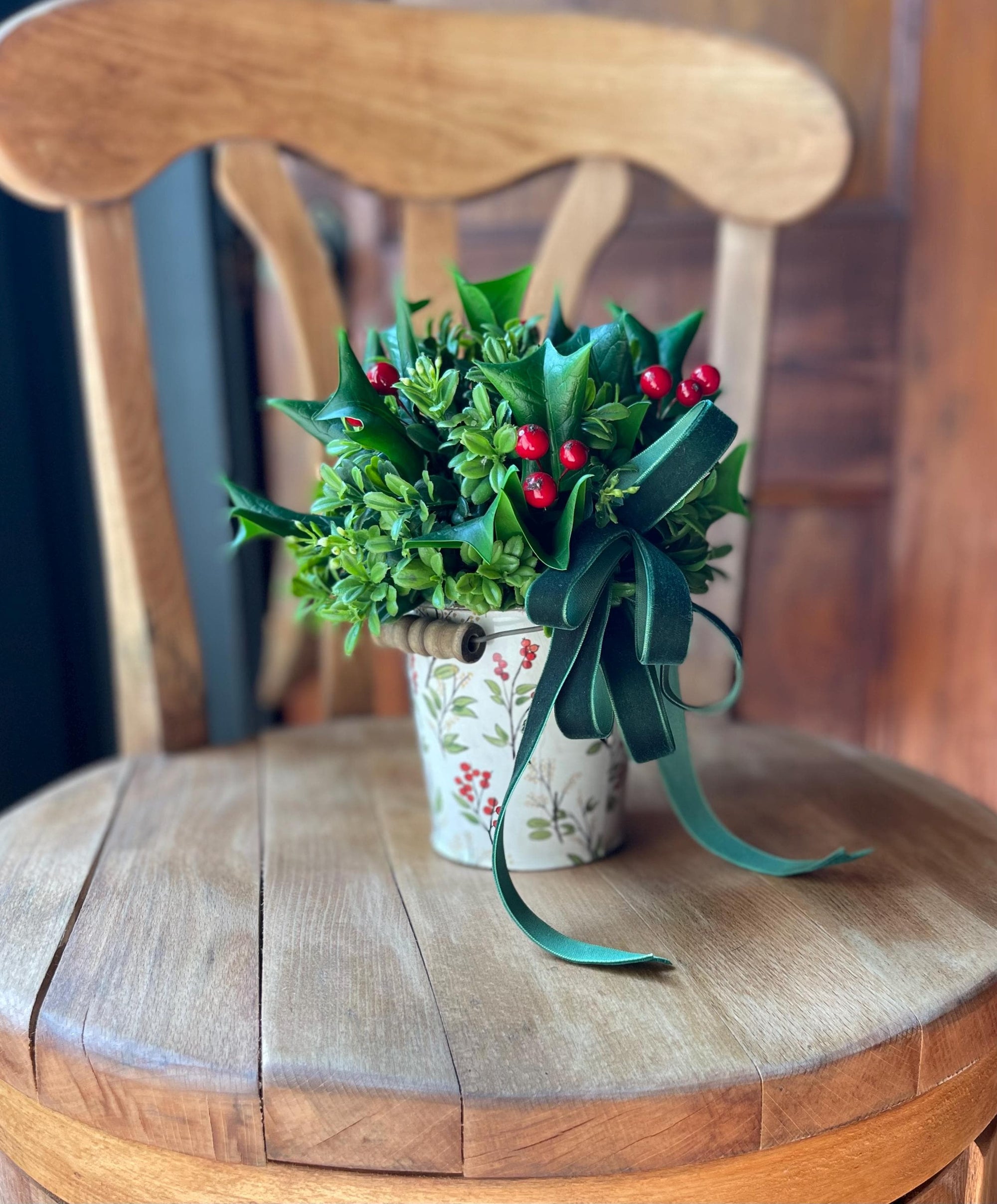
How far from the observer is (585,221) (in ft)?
2.58

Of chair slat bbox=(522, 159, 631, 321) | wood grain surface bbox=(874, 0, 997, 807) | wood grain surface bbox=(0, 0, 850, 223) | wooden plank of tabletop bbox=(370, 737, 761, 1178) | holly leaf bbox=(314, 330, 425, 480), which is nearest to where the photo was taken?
wooden plank of tabletop bbox=(370, 737, 761, 1178)

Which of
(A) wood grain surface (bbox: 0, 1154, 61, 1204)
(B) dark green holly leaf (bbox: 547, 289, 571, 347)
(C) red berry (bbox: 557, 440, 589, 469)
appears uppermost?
(B) dark green holly leaf (bbox: 547, 289, 571, 347)

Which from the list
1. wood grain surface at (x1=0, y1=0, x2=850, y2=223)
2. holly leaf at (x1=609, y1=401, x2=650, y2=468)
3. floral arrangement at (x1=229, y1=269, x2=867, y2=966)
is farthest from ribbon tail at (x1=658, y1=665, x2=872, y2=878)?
wood grain surface at (x1=0, y1=0, x2=850, y2=223)

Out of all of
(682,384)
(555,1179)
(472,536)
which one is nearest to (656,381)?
(682,384)

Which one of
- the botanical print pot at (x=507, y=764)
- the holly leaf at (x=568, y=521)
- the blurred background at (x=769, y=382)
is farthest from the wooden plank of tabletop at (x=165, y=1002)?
the blurred background at (x=769, y=382)

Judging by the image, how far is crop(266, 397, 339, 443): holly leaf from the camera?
51 cm

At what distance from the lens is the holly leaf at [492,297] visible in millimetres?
538

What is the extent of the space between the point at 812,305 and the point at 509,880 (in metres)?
0.81

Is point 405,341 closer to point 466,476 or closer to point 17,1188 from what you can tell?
point 466,476

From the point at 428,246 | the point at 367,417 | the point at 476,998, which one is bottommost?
the point at 476,998

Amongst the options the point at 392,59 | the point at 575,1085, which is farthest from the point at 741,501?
the point at 392,59

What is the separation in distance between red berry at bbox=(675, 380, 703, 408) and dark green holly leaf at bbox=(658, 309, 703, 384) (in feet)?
0.18

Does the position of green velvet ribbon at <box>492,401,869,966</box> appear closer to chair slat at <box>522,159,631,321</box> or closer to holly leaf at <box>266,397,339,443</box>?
holly leaf at <box>266,397,339,443</box>

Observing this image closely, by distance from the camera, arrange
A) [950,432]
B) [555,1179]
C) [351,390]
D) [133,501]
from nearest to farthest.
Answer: [555,1179] → [351,390] → [133,501] → [950,432]
